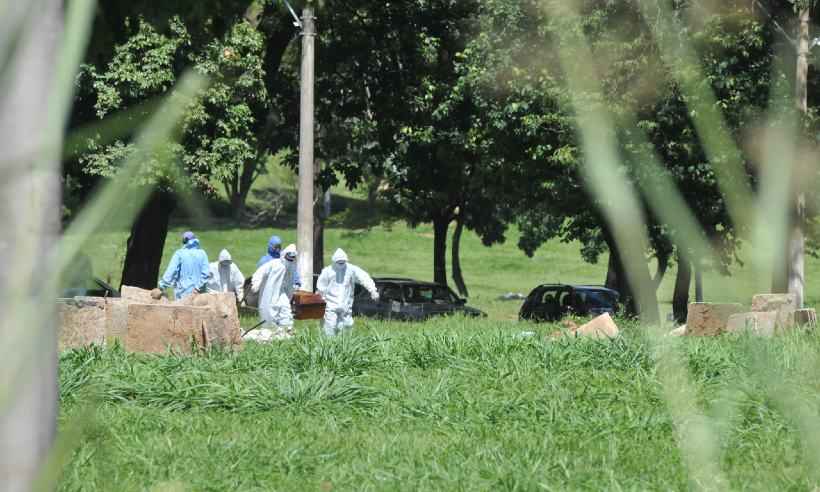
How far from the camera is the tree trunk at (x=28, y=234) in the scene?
0.80m

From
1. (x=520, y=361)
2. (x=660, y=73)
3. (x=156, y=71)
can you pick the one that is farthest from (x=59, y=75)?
(x=156, y=71)

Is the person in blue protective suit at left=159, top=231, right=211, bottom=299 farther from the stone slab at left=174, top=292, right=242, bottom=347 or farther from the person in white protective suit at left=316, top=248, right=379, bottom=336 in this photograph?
the stone slab at left=174, top=292, right=242, bottom=347

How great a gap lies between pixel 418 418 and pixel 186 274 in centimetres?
1041

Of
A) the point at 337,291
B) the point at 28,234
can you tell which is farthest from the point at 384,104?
the point at 28,234

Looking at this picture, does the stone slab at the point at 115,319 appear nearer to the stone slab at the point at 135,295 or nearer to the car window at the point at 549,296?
the stone slab at the point at 135,295

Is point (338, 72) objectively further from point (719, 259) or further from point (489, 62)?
point (719, 259)

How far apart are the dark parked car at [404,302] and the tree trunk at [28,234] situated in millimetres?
26740

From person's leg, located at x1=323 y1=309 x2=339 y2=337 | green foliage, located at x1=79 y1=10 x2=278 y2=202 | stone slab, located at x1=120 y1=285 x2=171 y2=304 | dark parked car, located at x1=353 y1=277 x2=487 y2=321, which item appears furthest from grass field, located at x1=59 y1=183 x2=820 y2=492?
dark parked car, located at x1=353 y1=277 x2=487 y2=321

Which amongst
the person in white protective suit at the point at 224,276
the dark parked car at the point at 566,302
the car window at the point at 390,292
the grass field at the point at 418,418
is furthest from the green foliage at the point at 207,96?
the grass field at the point at 418,418

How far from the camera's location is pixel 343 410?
8.21 meters

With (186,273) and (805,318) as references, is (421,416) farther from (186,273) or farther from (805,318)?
(186,273)

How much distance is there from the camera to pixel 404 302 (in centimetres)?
2861

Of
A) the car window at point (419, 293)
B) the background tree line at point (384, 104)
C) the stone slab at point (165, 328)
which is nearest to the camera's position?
the stone slab at point (165, 328)

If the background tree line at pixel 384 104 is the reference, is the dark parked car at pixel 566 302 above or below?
below
